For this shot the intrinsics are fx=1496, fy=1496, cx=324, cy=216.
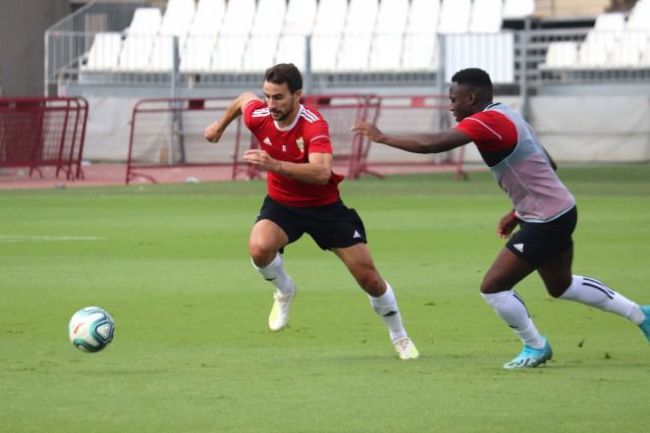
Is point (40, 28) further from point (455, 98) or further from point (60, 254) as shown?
point (455, 98)

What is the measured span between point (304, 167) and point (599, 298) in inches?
84.1

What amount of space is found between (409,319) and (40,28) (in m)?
27.8

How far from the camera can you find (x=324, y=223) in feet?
34.7

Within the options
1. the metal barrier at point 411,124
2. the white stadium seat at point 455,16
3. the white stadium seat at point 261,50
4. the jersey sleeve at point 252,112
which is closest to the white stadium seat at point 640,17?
the white stadium seat at point 455,16

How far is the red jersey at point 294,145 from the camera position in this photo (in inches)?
412

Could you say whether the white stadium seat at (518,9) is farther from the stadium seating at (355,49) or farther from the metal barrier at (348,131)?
the metal barrier at (348,131)

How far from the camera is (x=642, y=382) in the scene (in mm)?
8914

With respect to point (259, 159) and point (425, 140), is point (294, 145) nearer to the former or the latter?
point (259, 159)

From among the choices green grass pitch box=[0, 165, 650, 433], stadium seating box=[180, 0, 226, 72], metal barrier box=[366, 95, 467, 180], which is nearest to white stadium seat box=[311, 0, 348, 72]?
stadium seating box=[180, 0, 226, 72]

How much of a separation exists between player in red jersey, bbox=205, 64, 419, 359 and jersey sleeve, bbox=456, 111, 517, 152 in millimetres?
1251

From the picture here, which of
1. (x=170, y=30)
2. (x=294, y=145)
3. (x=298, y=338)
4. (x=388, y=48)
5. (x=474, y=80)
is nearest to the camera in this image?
(x=474, y=80)

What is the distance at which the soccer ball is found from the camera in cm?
956

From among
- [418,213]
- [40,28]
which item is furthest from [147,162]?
[418,213]

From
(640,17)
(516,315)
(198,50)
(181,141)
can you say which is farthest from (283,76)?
(198,50)
